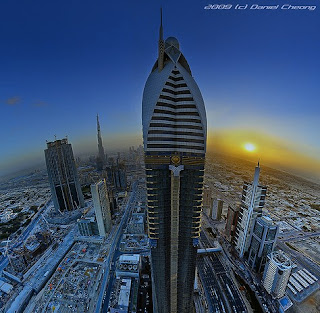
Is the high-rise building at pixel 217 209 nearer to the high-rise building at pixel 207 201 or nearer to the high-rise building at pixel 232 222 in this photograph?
the high-rise building at pixel 207 201

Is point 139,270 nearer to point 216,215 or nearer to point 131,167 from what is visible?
point 216,215

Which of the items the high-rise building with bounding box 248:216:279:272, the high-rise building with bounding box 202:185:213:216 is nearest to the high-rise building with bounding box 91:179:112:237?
the high-rise building with bounding box 202:185:213:216

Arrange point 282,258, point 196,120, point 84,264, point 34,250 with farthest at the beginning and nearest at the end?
point 34,250, point 84,264, point 282,258, point 196,120

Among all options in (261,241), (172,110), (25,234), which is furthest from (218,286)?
(25,234)

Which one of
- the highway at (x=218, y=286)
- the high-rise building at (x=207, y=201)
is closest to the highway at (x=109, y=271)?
the highway at (x=218, y=286)

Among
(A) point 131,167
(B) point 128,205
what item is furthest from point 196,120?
(A) point 131,167

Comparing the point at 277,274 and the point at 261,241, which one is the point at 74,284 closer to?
the point at 277,274
